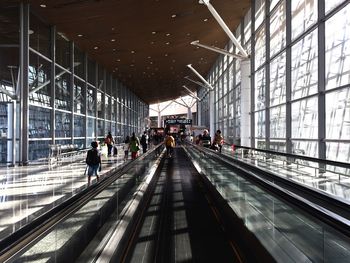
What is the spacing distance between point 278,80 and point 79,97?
1552cm

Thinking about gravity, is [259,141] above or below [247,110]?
below

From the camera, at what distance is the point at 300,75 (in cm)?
1619

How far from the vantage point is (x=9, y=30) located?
1852 centimetres

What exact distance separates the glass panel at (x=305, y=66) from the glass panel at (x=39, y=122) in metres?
12.4

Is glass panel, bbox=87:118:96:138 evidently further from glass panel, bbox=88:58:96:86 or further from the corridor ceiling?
the corridor ceiling

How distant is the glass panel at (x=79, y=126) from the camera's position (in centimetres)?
2814

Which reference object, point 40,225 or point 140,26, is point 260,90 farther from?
point 40,225

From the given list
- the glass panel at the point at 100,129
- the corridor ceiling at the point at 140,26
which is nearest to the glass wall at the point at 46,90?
the glass panel at the point at 100,129

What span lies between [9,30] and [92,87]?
49.3ft

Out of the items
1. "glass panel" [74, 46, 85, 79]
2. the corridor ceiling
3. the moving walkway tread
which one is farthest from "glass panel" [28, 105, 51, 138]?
the moving walkway tread

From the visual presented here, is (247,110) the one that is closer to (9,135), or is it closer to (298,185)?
(9,135)

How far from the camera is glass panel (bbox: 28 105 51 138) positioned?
1986cm

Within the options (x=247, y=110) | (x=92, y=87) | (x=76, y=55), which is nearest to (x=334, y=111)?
(x=247, y=110)

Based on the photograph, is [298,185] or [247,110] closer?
[298,185]
